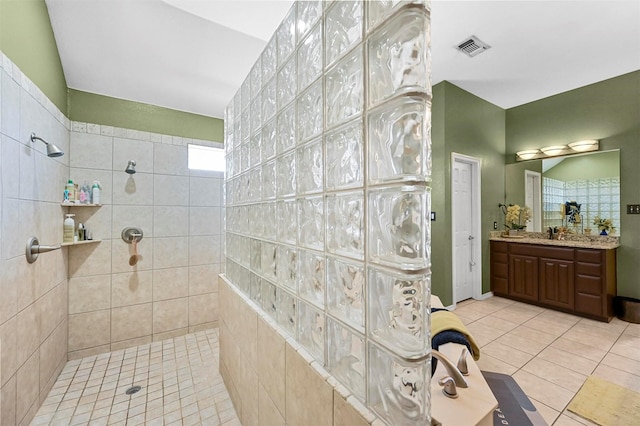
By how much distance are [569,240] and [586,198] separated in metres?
0.57

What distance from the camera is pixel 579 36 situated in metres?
2.38

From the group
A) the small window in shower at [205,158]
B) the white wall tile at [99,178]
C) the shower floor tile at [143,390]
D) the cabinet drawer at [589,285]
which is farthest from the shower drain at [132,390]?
the cabinet drawer at [589,285]

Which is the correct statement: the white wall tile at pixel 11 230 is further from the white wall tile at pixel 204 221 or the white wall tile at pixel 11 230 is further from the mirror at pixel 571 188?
the mirror at pixel 571 188

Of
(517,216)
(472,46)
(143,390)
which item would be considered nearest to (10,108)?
(143,390)

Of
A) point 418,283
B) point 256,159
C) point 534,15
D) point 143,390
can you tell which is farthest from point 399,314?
point 534,15

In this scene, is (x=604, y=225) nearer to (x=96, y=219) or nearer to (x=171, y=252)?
(x=171, y=252)

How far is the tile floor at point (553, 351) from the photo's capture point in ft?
6.01

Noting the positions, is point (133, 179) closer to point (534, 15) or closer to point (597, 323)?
point (534, 15)

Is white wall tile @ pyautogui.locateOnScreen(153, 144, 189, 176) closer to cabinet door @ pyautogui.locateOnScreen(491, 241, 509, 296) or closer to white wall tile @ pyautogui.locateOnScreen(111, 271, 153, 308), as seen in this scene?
white wall tile @ pyautogui.locateOnScreen(111, 271, 153, 308)

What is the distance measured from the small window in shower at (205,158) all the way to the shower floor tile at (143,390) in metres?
1.90

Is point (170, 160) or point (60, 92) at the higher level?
point (60, 92)

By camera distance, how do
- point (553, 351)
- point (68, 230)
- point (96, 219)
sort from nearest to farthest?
point (68, 230) → point (553, 351) → point (96, 219)

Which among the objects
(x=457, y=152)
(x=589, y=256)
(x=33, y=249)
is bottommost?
(x=589, y=256)

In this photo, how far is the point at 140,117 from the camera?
2.68m
